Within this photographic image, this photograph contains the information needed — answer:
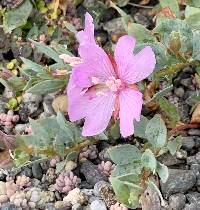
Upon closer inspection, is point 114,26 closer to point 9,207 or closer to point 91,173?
point 91,173

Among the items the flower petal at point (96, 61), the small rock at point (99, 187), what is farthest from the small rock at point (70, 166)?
the flower petal at point (96, 61)

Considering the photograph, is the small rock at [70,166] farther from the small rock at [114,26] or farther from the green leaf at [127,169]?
the small rock at [114,26]

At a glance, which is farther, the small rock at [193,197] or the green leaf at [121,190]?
the small rock at [193,197]

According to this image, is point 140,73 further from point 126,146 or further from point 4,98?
point 4,98

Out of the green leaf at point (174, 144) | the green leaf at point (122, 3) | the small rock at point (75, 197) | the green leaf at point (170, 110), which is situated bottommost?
the small rock at point (75, 197)

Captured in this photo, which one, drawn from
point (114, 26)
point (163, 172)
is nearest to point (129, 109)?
point (163, 172)
